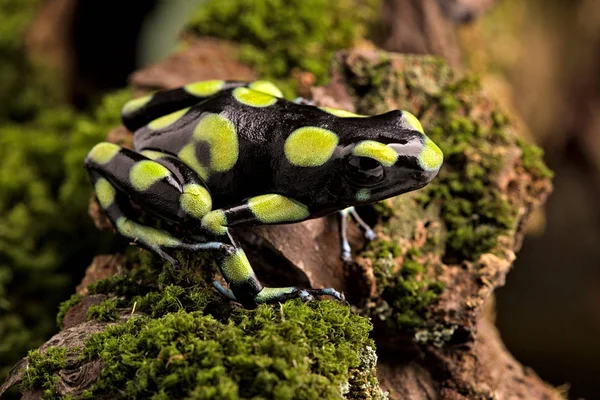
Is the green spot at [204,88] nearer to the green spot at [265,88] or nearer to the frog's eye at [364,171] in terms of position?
the green spot at [265,88]

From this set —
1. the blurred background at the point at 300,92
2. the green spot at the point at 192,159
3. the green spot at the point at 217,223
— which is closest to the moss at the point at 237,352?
the green spot at the point at 217,223

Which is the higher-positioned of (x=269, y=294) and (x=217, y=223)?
(x=217, y=223)

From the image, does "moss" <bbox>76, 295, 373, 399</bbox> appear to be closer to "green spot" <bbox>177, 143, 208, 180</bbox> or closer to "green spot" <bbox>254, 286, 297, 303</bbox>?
"green spot" <bbox>254, 286, 297, 303</bbox>

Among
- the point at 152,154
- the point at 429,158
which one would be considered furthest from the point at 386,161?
the point at 152,154

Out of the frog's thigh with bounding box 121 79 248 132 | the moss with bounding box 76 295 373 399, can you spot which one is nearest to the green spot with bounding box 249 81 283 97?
the frog's thigh with bounding box 121 79 248 132

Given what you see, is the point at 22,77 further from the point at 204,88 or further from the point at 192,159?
Answer: the point at 192,159

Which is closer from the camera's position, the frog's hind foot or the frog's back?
the frog's hind foot

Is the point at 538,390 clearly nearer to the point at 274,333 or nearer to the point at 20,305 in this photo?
the point at 274,333
